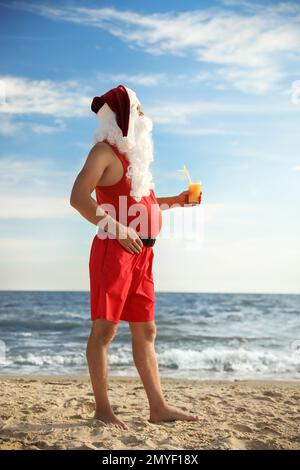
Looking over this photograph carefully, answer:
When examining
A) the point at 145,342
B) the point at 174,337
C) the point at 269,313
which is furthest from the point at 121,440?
the point at 269,313

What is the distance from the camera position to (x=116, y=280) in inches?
126

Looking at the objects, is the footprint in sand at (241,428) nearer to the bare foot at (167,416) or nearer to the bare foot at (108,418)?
the bare foot at (167,416)

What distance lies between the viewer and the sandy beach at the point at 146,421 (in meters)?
3.04

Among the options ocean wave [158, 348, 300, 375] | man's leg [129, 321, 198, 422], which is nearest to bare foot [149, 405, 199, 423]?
man's leg [129, 321, 198, 422]

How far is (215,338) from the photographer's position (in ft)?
47.1

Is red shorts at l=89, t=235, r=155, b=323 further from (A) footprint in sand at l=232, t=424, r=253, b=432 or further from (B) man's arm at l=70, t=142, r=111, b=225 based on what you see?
(A) footprint in sand at l=232, t=424, r=253, b=432

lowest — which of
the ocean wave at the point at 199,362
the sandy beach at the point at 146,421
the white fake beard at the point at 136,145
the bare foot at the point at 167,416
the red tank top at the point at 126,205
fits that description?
the ocean wave at the point at 199,362

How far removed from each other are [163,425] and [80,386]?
215cm

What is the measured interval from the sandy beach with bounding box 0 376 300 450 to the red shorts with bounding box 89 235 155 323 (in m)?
0.65

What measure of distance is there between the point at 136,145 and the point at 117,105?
26 cm

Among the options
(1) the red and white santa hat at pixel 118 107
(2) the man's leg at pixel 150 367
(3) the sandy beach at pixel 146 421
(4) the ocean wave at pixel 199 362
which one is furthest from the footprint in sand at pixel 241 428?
(4) the ocean wave at pixel 199 362

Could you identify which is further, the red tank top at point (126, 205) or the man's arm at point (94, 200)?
the red tank top at point (126, 205)

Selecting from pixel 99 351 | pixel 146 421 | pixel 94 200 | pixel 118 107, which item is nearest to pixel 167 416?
pixel 146 421

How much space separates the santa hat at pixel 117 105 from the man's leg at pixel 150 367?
1178 millimetres
